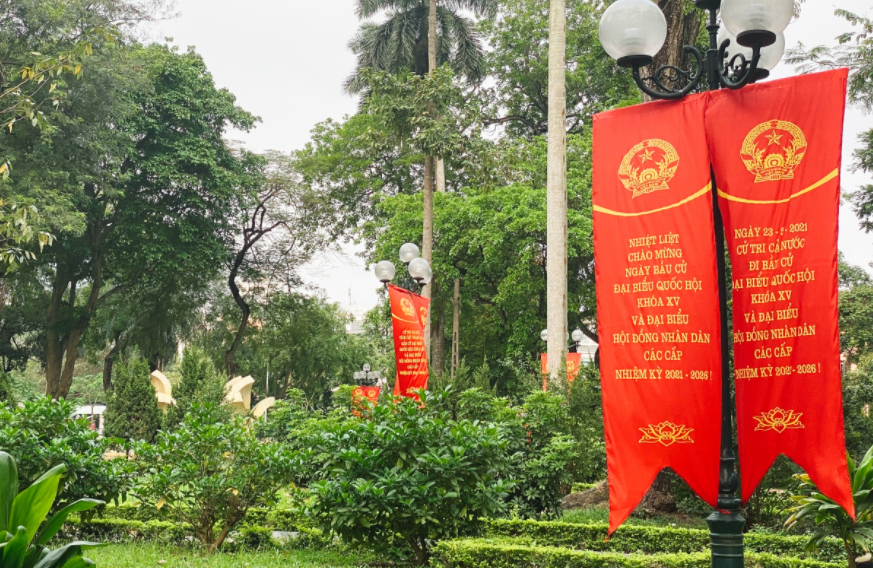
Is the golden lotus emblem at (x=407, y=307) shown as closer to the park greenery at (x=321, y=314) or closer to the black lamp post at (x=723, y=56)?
the park greenery at (x=321, y=314)

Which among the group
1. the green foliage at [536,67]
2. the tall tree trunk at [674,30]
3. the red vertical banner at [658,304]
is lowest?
the red vertical banner at [658,304]

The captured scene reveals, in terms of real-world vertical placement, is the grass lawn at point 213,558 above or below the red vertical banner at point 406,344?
below

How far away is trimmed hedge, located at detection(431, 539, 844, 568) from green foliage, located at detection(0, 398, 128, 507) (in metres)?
3.46

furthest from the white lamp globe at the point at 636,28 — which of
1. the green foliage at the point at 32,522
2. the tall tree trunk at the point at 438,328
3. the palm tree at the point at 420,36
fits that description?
the palm tree at the point at 420,36

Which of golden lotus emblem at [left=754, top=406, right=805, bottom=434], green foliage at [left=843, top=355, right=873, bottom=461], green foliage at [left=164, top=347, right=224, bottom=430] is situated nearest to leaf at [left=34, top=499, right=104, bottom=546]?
golden lotus emblem at [left=754, top=406, right=805, bottom=434]

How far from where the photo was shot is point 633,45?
15.0 ft

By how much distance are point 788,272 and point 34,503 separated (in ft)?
13.2

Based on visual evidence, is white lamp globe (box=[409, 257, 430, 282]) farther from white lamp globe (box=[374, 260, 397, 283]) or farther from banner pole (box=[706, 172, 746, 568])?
banner pole (box=[706, 172, 746, 568])

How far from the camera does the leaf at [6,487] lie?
13.0 ft

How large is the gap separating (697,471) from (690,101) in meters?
2.12

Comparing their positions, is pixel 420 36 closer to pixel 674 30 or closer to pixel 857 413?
pixel 674 30

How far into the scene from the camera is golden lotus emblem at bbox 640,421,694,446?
434cm

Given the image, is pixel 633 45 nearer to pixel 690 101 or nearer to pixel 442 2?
pixel 690 101

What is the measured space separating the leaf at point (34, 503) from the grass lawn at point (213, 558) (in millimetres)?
2920
